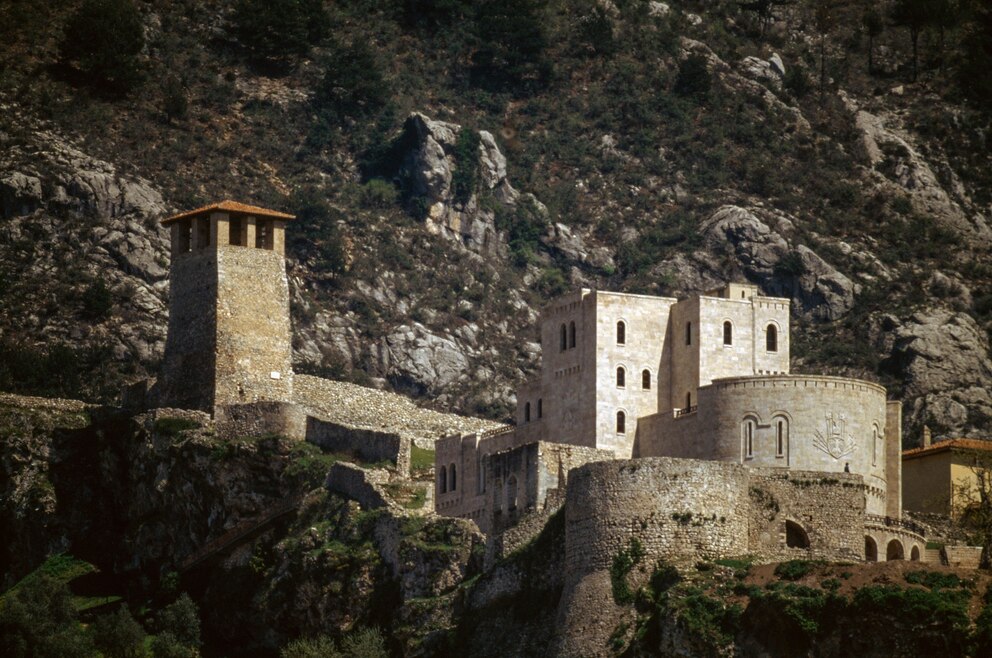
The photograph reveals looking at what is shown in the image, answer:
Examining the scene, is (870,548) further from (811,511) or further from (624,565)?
(624,565)

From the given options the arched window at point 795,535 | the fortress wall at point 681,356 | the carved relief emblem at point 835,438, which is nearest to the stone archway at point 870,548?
the carved relief emblem at point 835,438

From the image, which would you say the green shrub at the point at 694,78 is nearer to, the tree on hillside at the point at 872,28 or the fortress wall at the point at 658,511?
the tree on hillside at the point at 872,28

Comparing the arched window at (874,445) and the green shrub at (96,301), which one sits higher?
the green shrub at (96,301)

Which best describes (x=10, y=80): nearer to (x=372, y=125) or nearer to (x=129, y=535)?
(x=372, y=125)

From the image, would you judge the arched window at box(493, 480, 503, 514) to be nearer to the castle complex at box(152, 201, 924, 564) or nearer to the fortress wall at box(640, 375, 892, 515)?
the castle complex at box(152, 201, 924, 564)

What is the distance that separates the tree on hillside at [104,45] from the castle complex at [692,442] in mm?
47200

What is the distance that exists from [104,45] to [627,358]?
5434 cm

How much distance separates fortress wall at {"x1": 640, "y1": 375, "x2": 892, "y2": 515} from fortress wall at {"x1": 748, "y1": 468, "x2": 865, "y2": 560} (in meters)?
5.78

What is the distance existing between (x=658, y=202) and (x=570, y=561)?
66.7m

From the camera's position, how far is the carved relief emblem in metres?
104

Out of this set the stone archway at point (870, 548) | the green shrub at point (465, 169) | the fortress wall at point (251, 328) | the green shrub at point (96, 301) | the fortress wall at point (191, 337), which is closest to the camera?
the stone archway at point (870, 548)

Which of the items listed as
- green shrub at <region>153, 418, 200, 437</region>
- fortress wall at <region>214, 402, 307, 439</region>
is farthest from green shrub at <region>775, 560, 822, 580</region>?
green shrub at <region>153, 418, 200, 437</region>

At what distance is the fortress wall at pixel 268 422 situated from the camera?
11875cm

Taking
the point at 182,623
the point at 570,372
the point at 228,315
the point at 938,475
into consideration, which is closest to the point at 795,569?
the point at 570,372
